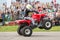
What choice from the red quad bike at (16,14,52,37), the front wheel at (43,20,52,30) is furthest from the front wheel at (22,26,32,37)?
the front wheel at (43,20,52,30)

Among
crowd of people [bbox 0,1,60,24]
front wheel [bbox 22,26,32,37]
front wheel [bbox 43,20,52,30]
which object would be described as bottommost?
front wheel [bbox 22,26,32,37]

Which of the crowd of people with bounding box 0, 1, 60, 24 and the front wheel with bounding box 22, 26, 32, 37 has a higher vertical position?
the crowd of people with bounding box 0, 1, 60, 24

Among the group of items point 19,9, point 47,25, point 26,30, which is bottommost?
point 26,30

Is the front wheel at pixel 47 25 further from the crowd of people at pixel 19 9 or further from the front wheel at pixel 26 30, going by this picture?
the crowd of people at pixel 19 9

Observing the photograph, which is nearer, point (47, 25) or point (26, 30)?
point (26, 30)

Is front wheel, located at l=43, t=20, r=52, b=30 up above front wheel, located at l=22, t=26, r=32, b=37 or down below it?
above

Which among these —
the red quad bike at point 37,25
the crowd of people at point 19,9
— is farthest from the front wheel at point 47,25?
the crowd of people at point 19,9

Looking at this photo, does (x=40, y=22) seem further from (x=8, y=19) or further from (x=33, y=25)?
(x=8, y=19)

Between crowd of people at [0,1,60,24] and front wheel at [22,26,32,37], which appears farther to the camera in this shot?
crowd of people at [0,1,60,24]

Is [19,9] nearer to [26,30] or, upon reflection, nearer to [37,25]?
[37,25]

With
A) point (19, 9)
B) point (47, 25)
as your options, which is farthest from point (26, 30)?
point (19, 9)

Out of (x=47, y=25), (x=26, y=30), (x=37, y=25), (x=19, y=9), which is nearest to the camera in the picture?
(x=26, y=30)

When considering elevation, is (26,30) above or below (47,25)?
below

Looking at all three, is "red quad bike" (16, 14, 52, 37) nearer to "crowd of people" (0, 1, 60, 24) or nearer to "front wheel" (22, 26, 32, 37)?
"front wheel" (22, 26, 32, 37)
